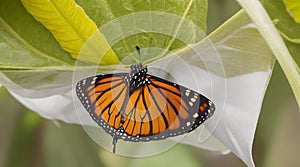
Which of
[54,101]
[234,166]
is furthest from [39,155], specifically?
[54,101]

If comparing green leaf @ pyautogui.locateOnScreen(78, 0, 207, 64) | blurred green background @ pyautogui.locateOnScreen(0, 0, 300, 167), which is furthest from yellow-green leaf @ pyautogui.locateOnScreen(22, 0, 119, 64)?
blurred green background @ pyautogui.locateOnScreen(0, 0, 300, 167)

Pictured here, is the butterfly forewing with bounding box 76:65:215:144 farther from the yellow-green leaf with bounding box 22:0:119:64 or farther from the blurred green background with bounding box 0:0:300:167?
the blurred green background with bounding box 0:0:300:167

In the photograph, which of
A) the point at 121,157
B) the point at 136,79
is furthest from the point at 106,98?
the point at 121,157

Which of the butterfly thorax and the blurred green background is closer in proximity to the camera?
the butterfly thorax

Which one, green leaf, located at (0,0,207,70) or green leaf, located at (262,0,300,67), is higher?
green leaf, located at (0,0,207,70)

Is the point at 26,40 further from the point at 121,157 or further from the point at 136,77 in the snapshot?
the point at 121,157

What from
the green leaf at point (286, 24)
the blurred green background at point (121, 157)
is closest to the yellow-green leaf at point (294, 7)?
the green leaf at point (286, 24)

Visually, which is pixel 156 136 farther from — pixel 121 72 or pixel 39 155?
pixel 39 155

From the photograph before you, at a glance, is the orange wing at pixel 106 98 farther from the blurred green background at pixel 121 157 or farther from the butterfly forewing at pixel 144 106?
the blurred green background at pixel 121 157
